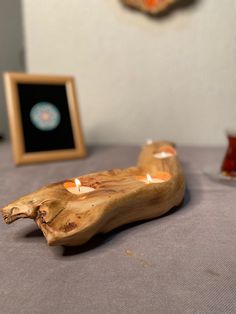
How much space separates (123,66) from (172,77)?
0.20m

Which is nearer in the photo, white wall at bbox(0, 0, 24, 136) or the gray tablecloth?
the gray tablecloth

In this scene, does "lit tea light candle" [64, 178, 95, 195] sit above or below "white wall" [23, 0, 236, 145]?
below

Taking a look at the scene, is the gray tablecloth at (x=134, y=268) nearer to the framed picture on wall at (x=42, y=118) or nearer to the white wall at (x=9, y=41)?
the framed picture on wall at (x=42, y=118)

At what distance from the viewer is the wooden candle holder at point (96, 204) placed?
392 millimetres

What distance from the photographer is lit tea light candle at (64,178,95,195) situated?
1.58ft

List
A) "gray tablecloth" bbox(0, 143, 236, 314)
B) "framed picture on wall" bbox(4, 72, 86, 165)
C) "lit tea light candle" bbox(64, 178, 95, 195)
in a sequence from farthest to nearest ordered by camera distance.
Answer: "framed picture on wall" bbox(4, 72, 86, 165), "lit tea light candle" bbox(64, 178, 95, 195), "gray tablecloth" bbox(0, 143, 236, 314)

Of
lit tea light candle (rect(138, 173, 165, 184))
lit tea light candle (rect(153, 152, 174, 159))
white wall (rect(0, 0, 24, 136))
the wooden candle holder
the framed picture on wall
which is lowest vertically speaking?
the wooden candle holder

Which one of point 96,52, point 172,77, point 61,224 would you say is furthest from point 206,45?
point 61,224

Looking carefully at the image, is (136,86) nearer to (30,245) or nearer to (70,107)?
(70,107)

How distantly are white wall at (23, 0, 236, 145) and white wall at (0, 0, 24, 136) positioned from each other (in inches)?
29.8

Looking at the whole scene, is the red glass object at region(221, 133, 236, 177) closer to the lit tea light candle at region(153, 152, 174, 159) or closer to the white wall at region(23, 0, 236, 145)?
the lit tea light candle at region(153, 152, 174, 159)

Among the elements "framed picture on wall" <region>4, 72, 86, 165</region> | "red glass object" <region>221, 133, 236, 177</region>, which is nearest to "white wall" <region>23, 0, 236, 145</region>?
"framed picture on wall" <region>4, 72, 86, 165</region>

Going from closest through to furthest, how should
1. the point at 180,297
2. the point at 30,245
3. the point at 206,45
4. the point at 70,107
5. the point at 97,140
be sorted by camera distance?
the point at 180,297, the point at 30,245, the point at 70,107, the point at 206,45, the point at 97,140

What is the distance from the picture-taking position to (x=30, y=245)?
427 mm
